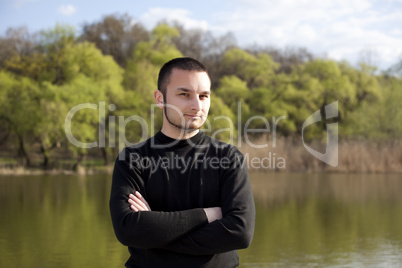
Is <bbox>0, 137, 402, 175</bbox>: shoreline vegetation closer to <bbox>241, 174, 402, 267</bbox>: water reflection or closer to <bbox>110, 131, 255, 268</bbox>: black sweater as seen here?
<bbox>241, 174, 402, 267</bbox>: water reflection

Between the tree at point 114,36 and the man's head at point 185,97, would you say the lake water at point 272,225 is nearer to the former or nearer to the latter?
the man's head at point 185,97

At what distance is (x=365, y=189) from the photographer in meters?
17.2

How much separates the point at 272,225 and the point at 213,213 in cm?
852

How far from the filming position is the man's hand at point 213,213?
107 inches

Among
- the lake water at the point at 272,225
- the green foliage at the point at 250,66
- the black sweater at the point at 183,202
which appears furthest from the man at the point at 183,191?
the green foliage at the point at 250,66

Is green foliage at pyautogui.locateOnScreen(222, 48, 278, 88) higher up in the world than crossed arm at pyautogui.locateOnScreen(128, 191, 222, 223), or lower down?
higher up

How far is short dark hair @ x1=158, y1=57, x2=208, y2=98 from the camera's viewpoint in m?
2.71

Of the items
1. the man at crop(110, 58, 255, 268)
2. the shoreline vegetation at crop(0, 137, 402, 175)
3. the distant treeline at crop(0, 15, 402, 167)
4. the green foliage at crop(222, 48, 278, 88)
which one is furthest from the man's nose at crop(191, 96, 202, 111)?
the green foliage at crop(222, 48, 278, 88)

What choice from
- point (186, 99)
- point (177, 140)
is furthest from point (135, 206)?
point (186, 99)

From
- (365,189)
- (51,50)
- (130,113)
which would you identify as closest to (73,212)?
(365,189)

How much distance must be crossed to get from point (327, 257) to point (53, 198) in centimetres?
1011

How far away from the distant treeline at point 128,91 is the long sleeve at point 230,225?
83.5ft

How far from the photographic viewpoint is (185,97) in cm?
270

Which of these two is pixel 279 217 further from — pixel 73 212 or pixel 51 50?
pixel 51 50
